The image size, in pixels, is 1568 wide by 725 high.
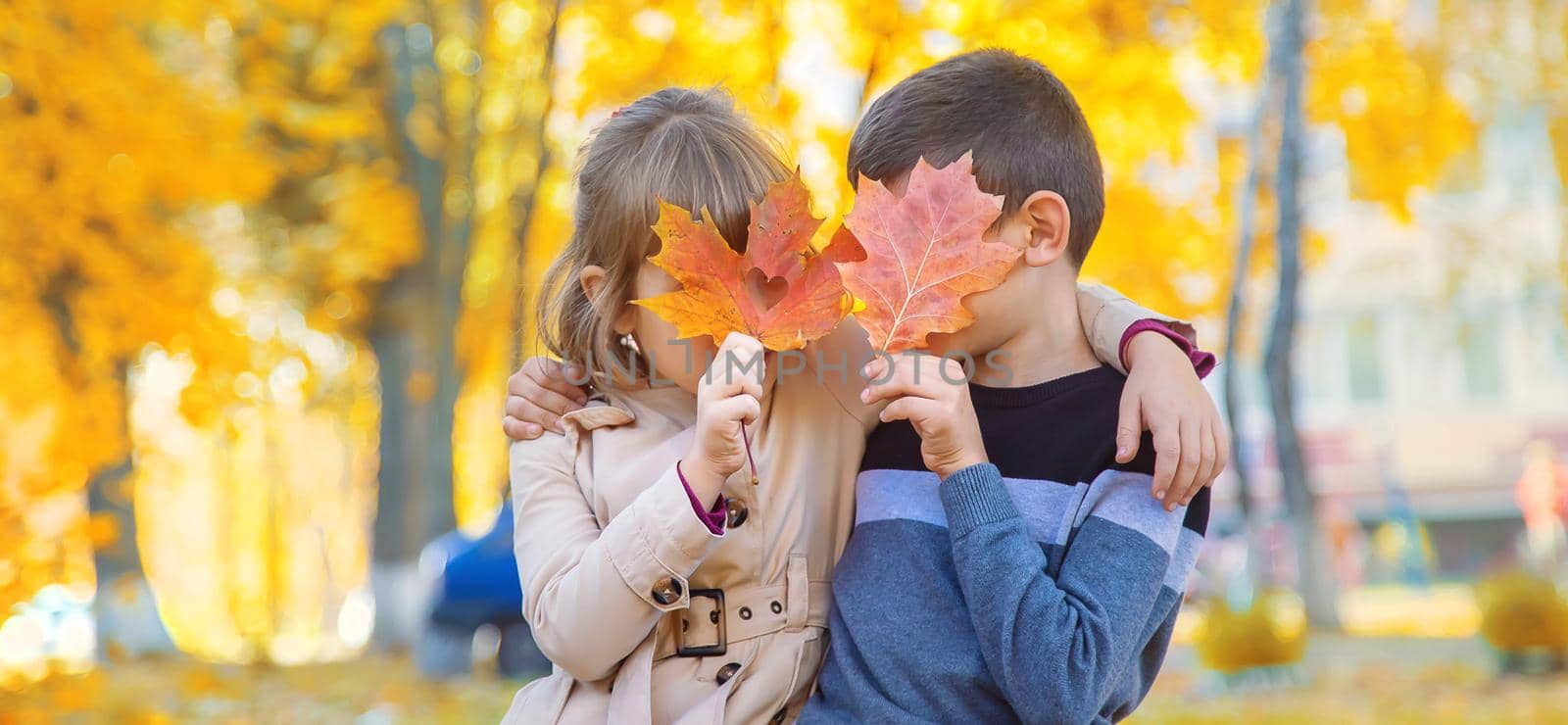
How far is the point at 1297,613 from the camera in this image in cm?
956

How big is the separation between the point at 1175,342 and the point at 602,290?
81 centimetres

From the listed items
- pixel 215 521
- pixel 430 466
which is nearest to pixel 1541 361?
pixel 430 466

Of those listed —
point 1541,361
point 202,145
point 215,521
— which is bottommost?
point 215,521

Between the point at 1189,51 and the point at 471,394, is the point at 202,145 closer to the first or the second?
the point at 1189,51

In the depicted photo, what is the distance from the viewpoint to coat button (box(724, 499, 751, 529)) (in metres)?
1.75

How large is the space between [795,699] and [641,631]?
270 millimetres

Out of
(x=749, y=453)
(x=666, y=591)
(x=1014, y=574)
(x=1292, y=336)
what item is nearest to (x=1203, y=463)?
(x=1014, y=574)

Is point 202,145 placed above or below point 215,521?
above

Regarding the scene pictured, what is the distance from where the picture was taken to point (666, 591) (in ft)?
5.44

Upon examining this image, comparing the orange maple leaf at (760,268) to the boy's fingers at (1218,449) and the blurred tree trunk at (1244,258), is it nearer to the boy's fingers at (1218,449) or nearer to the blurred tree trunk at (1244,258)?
the boy's fingers at (1218,449)

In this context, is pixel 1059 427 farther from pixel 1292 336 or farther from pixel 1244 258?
pixel 1292 336

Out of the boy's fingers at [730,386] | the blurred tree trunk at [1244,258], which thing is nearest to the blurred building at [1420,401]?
the blurred tree trunk at [1244,258]

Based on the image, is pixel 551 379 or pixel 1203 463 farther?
pixel 551 379

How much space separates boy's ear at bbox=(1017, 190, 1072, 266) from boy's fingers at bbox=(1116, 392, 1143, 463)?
8.7 inches
